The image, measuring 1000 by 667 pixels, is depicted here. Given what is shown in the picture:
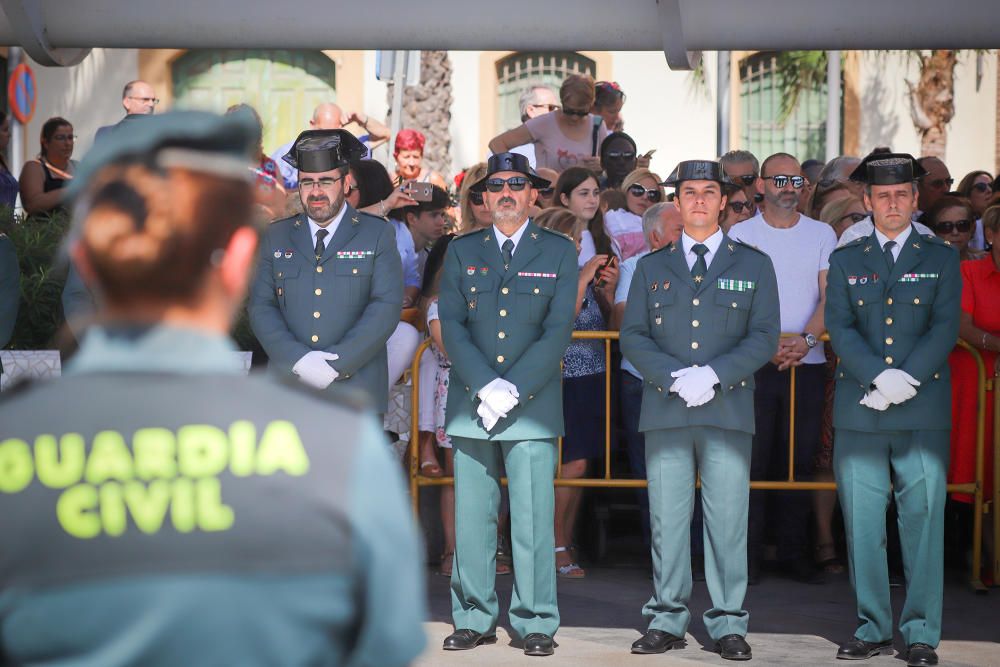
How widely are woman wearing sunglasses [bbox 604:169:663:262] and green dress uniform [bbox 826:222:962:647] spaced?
206cm

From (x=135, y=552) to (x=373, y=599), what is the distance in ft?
1.02

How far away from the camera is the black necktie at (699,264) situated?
21.4ft

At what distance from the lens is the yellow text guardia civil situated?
1.91 m

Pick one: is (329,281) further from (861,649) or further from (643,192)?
(861,649)

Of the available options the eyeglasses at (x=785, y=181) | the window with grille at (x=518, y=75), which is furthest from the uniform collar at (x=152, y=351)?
the window with grille at (x=518, y=75)

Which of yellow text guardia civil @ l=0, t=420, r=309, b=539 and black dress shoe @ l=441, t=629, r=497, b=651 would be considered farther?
black dress shoe @ l=441, t=629, r=497, b=651

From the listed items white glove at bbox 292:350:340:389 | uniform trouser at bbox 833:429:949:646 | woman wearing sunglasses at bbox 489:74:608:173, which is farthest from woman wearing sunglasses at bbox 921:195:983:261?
white glove at bbox 292:350:340:389

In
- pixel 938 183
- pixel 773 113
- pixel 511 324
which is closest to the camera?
pixel 511 324

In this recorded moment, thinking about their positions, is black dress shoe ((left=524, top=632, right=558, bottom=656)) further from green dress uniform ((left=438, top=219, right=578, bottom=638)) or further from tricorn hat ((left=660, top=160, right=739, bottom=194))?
tricorn hat ((left=660, top=160, right=739, bottom=194))

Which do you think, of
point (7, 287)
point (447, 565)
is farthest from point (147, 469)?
point (447, 565)

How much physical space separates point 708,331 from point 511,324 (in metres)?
0.85

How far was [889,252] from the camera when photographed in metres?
6.43

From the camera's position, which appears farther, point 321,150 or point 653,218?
point 653,218

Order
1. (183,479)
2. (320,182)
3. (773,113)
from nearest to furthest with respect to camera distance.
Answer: (183,479)
(320,182)
(773,113)
